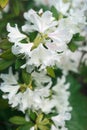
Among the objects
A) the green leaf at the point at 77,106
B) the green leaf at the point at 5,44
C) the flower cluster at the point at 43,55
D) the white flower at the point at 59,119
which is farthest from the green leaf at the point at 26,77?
the green leaf at the point at 77,106

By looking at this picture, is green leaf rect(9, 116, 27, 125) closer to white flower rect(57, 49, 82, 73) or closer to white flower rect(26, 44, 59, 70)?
white flower rect(26, 44, 59, 70)

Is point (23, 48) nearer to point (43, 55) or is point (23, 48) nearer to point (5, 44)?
point (43, 55)

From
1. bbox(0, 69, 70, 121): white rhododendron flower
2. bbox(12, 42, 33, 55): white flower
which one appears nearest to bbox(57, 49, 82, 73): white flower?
bbox(0, 69, 70, 121): white rhododendron flower

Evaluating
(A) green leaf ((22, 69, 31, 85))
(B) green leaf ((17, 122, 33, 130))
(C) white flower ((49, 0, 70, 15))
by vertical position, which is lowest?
(B) green leaf ((17, 122, 33, 130))

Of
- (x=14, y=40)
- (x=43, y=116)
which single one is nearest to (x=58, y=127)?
(x=43, y=116)

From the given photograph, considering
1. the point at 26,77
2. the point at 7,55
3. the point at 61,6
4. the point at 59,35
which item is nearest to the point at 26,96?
the point at 26,77

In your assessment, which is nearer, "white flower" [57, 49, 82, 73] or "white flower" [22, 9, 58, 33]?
"white flower" [22, 9, 58, 33]

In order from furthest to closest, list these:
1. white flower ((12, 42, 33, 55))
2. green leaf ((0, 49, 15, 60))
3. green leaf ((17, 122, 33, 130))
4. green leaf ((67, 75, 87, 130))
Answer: green leaf ((67, 75, 87, 130)) < green leaf ((17, 122, 33, 130)) < green leaf ((0, 49, 15, 60)) < white flower ((12, 42, 33, 55))

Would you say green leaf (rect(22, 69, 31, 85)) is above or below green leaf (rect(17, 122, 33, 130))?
above

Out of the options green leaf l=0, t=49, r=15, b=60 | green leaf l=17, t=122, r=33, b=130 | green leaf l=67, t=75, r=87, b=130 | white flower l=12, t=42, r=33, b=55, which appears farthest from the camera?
green leaf l=67, t=75, r=87, b=130
